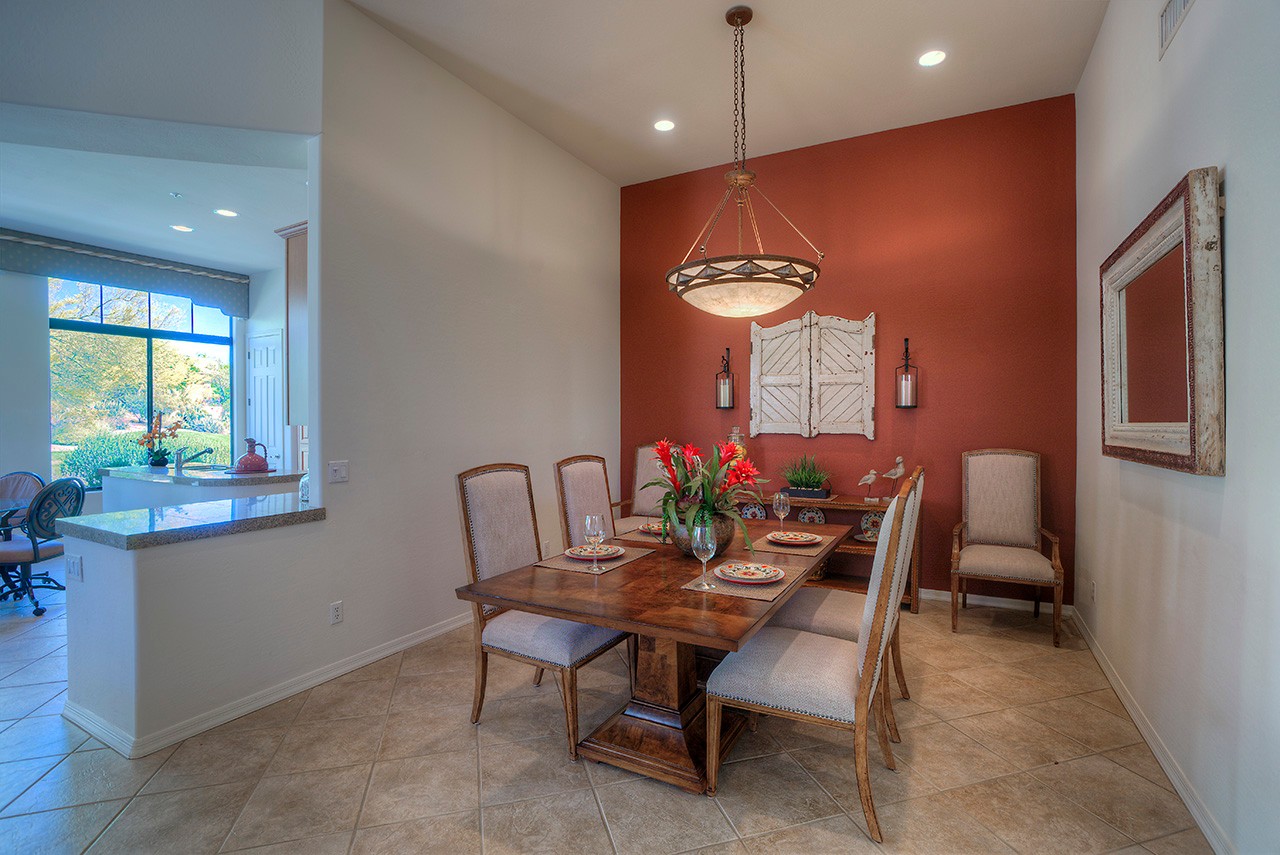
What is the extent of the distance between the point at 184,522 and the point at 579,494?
1710mm

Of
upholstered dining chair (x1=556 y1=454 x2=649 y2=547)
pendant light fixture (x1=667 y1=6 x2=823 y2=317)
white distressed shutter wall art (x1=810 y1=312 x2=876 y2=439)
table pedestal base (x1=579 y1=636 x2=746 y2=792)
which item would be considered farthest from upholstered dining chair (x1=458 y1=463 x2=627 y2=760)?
white distressed shutter wall art (x1=810 y1=312 x2=876 y2=439)

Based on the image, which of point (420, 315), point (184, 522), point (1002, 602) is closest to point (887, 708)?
point (1002, 602)

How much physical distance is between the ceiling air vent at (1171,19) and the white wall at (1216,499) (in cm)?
5

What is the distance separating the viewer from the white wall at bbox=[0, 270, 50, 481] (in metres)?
5.50

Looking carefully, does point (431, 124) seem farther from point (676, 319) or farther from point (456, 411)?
point (676, 319)

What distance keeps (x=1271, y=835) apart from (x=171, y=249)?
8510mm

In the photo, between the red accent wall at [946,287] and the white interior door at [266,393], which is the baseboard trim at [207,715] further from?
the white interior door at [266,393]

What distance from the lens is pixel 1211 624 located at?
185cm

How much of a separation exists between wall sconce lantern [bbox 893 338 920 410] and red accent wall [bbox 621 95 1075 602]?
0.15 ft

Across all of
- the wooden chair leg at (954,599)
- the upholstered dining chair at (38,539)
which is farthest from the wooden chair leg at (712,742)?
the upholstered dining chair at (38,539)

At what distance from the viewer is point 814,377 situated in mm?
4582

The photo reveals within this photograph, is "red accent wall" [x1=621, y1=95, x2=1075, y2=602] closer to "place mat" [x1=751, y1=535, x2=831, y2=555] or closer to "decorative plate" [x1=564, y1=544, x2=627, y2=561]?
"place mat" [x1=751, y1=535, x2=831, y2=555]

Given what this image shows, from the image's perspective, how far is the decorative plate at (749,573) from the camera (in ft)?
6.97

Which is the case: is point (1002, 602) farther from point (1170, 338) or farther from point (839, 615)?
point (1170, 338)
